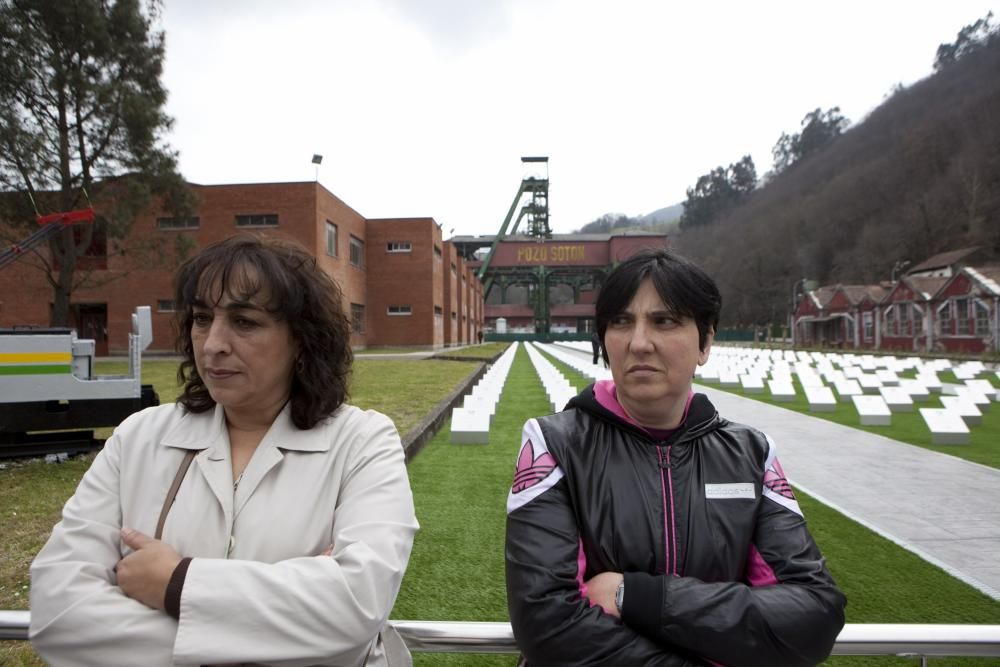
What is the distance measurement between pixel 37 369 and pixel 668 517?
718 centimetres

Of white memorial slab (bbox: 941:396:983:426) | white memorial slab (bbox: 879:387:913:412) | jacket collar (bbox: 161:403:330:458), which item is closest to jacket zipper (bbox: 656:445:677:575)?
jacket collar (bbox: 161:403:330:458)

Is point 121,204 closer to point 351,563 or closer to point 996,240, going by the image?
point 351,563

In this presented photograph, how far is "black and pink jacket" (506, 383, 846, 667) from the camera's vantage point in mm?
1478

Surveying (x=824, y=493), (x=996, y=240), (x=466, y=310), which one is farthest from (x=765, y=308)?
(x=824, y=493)

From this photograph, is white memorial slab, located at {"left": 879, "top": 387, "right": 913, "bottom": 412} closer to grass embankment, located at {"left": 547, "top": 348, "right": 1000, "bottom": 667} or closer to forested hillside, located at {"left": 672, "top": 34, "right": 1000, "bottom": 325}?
grass embankment, located at {"left": 547, "top": 348, "right": 1000, "bottom": 667}

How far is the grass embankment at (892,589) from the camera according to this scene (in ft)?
10.4

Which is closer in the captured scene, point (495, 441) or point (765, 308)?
point (495, 441)

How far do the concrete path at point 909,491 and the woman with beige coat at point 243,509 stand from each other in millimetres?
3868

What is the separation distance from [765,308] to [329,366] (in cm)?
7298

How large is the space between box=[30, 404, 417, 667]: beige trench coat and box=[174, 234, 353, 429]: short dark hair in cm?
7

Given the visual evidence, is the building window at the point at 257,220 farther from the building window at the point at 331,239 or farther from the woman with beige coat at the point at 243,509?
the woman with beige coat at the point at 243,509

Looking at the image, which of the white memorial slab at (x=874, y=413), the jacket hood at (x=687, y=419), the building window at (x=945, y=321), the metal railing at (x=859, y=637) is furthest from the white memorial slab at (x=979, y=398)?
the building window at (x=945, y=321)

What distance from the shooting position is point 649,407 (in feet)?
5.82

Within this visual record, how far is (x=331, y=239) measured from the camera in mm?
30875
